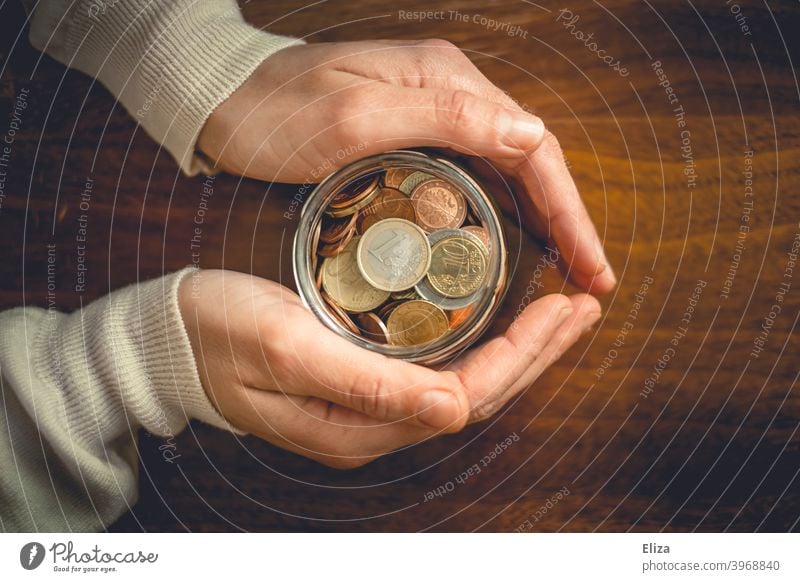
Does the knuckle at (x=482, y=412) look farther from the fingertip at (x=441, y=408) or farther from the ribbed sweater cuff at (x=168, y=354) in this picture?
the ribbed sweater cuff at (x=168, y=354)

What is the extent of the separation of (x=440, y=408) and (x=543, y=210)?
193mm

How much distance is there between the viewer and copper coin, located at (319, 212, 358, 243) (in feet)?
1.65

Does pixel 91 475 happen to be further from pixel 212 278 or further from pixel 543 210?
pixel 543 210

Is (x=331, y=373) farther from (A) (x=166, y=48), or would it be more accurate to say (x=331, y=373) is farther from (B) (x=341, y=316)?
(A) (x=166, y=48)

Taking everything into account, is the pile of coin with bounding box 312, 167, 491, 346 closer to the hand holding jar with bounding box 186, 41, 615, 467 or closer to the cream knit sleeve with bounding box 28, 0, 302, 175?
the hand holding jar with bounding box 186, 41, 615, 467

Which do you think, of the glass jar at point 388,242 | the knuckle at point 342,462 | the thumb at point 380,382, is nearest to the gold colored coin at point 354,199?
the glass jar at point 388,242

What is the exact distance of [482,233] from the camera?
51 centimetres

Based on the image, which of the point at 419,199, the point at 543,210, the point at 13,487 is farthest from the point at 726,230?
the point at 13,487

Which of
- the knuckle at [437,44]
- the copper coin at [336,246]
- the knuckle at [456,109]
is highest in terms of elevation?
the knuckle at [437,44]

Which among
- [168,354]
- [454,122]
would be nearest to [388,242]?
[454,122]

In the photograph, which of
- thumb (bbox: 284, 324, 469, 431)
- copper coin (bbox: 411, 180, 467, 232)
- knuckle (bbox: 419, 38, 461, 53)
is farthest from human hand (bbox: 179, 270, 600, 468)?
knuckle (bbox: 419, 38, 461, 53)

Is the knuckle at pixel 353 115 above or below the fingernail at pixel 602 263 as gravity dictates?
above

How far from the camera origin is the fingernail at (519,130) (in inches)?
18.4

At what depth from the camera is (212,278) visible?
0.51m
